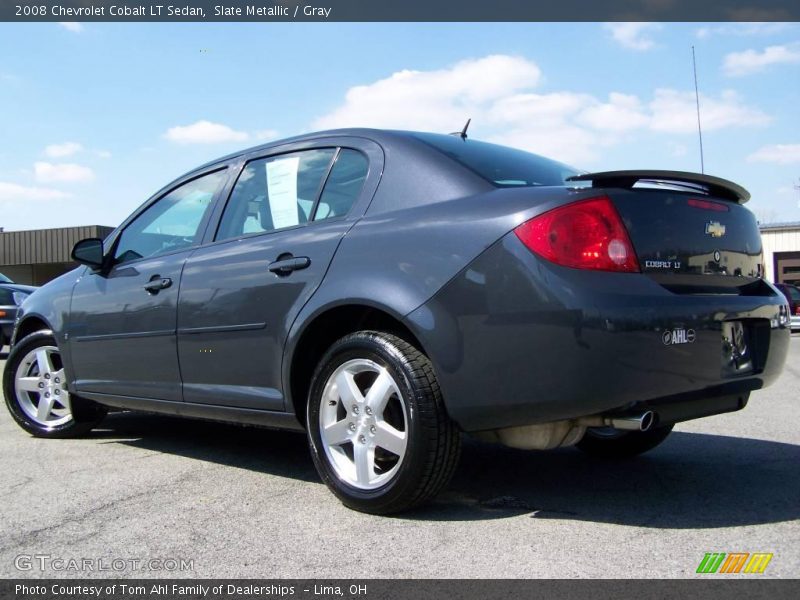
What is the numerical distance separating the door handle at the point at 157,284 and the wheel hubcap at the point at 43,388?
1.27m

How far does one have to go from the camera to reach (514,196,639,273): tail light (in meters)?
2.62

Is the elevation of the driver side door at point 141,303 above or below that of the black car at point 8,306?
above

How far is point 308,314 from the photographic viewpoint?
3.18m

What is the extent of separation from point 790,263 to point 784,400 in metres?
29.1

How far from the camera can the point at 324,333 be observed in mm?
3322

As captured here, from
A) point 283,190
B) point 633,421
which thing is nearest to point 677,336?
point 633,421

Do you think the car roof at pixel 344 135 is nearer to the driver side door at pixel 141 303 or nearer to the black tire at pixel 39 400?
the driver side door at pixel 141 303

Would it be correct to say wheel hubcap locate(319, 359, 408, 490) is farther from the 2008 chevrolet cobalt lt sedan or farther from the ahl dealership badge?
the ahl dealership badge

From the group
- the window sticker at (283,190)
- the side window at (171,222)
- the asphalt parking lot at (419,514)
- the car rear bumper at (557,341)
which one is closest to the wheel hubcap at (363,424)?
the asphalt parking lot at (419,514)

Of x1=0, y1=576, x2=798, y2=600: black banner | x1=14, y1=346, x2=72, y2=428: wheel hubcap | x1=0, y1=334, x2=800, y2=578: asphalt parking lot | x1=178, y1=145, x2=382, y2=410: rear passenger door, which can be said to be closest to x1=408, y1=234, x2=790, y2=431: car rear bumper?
x1=0, y1=334, x2=800, y2=578: asphalt parking lot

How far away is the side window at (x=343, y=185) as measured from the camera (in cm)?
335

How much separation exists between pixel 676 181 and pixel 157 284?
8.57ft

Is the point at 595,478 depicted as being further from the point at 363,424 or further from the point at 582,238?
the point at 582,238

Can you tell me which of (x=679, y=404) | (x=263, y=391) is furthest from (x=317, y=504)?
(x=679, y=404)
